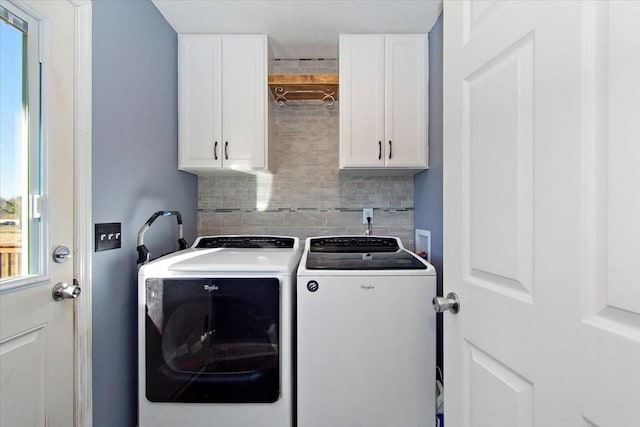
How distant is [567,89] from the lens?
0.52 metres

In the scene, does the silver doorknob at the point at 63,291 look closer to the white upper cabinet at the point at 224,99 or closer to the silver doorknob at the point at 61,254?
the silver doorknob at the point at 61,254

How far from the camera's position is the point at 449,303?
84 cm

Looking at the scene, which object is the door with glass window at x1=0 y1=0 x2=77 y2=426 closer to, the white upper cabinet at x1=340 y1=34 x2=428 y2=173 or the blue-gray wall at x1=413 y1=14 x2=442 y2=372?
the white upper cabinet at x1=340 y1=34 x2=428 y2=173

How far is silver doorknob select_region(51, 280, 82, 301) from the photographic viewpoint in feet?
3.41

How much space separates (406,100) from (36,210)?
6.25ft

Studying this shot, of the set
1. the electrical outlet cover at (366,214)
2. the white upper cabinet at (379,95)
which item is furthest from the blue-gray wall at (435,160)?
the electrical outlet cover at (366,214)

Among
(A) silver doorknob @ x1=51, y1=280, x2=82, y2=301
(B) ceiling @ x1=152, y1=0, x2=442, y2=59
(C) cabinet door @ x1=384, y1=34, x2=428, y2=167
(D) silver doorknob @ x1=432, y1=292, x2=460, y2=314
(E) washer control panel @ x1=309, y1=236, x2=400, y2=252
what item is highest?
(B) ceiling @ x1=152, y1=0, x2=442, y2=59

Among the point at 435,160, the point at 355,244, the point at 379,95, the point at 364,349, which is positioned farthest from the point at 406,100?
the point at 364,349

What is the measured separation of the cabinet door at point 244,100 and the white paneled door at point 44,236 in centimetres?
79

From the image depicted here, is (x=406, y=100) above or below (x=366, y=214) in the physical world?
above

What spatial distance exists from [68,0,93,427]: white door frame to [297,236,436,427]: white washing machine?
2.86 feet

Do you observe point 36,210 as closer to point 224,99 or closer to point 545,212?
point 224,99

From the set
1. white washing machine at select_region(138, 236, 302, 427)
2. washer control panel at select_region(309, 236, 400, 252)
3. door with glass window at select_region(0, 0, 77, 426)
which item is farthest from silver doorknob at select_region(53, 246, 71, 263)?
washer control panel at select_region(309, 236, 400, 252)

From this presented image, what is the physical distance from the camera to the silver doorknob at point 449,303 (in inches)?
32.6
